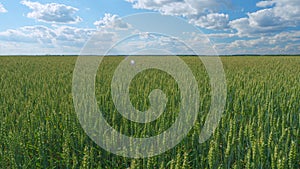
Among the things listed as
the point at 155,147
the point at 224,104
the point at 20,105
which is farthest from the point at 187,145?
the point at 20,105

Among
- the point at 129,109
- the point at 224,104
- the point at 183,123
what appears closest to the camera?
the point at 183,123

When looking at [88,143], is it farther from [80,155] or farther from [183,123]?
[183,123]

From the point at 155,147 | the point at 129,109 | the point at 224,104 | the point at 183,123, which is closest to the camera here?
the point at 155,147

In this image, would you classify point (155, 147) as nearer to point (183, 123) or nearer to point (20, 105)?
point (183, 123)

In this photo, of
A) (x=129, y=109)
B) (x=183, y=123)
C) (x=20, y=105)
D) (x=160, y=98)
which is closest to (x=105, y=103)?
(x=129, y=109)

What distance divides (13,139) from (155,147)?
131 centimetres

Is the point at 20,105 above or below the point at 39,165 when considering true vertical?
above

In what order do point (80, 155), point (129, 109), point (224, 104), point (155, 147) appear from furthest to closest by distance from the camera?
1. point (224, 104)
2. point (129, 109)
3. point (80, 155)
4. point (155, 147)

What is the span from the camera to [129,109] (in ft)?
12.6

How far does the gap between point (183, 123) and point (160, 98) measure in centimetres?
144

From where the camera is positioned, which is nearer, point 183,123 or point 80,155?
point 80,155

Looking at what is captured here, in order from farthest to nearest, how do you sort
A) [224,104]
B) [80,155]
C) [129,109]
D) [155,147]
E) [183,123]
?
[224,104] → [129,109] → [183,123] → [80,155] → [155,147]

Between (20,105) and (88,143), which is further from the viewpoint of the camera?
(20,105)

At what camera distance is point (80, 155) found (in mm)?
2738
